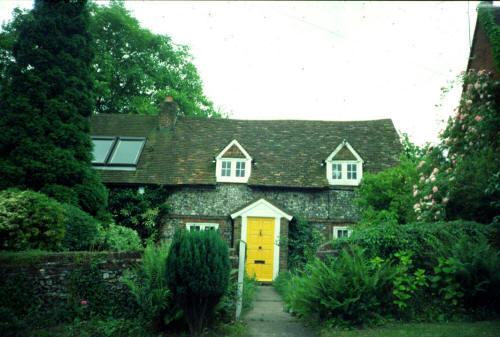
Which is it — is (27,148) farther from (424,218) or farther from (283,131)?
(283,131)

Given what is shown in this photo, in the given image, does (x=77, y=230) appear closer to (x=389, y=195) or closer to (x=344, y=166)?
(x=389, y=195)

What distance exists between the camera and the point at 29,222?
760cm

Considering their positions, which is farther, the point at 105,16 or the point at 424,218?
the point at 105,16

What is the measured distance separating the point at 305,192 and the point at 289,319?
9.07 metres

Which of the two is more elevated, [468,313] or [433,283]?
[433,283]

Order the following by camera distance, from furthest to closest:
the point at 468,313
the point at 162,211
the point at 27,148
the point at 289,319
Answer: the point at 162,211
the point at 27,148
the point at 289,319
the point at 468,313

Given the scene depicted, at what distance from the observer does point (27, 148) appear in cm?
1015

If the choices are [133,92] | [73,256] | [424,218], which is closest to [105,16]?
[133,92]

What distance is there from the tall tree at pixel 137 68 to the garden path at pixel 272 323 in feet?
62.5

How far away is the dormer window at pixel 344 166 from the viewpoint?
16.5 meters

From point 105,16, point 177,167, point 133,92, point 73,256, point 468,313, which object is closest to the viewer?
point 468,313

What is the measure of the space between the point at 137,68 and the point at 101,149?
993 cm

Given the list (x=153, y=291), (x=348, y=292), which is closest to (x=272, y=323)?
(x=348, y=292)

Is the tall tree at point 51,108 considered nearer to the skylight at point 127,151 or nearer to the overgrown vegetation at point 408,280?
the skylight at point 127,151
